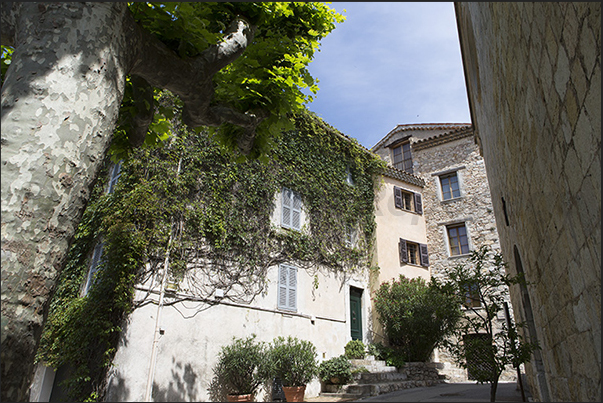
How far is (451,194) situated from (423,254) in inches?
119

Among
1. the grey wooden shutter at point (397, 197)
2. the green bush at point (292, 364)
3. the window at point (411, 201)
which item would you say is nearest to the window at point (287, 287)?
the green bush at point (292, 364)

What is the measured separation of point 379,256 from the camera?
44.4ft

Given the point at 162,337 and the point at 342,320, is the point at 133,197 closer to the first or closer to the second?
the point at 162,337

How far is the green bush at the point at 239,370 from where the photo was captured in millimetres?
8047

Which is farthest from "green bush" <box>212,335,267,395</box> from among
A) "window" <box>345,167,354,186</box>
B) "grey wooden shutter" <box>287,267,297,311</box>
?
"window" <box>345,167,354,186</box>

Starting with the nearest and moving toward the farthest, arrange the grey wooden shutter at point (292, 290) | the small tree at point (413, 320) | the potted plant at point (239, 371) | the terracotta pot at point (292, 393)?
1. the potted plant at point (239, 371)
2. the terracotta pot at point (292, 393)
3. the grey wooden shutter at point (292, 290)
4. the small tree at point (413, 320)

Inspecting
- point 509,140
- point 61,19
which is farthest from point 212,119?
point 509,140

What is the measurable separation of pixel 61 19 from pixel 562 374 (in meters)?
4.51

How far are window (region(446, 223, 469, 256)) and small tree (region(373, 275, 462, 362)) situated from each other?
386 centimetres

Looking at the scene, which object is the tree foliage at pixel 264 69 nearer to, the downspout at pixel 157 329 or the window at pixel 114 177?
the downspout at pixel 157 329

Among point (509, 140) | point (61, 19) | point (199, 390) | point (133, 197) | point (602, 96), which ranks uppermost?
point (133, 197)

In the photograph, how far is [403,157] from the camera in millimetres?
18719

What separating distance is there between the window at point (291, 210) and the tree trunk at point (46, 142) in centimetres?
853

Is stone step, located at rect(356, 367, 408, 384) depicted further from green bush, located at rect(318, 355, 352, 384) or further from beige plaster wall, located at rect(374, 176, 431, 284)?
beige plaster wall, located at rect(374, 176, 431, 284)
